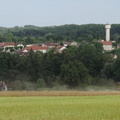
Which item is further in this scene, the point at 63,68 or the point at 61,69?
the point at 61,69

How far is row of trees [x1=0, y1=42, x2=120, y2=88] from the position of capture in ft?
222

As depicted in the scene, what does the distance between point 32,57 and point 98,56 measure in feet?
38.4

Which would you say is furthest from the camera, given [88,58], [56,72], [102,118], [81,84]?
[88,58]

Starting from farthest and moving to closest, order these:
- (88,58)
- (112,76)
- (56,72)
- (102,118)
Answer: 1. (88,58)
2. (56,72)
3. (112,76)
4. (102,118)

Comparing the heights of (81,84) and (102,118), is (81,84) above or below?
below

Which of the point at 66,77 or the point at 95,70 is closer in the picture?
the point at 66,77

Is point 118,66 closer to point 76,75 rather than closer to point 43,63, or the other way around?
point 76,75

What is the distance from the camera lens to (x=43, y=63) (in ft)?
265

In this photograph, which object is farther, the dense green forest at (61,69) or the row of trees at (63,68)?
the row of trees at (63,68)

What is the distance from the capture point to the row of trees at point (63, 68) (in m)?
67.6

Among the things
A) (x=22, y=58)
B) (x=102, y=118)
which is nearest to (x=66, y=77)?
(x=22, y=58)

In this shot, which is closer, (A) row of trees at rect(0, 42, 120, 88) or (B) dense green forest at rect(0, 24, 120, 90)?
(B) dense green forest at rect(0, 24, 120, 90)

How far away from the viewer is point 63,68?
7206cm

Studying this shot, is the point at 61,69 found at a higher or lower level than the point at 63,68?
lower
